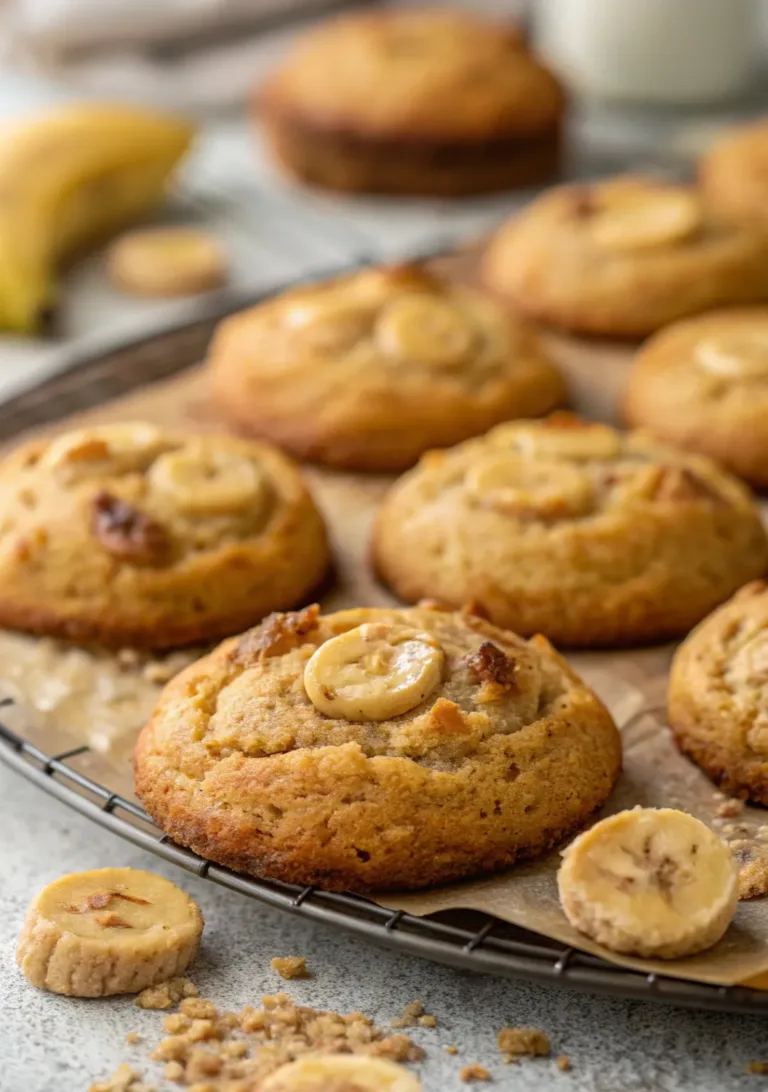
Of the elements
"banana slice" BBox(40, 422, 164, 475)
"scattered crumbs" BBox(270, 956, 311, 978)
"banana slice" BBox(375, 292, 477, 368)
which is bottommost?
"scattered crumbs" BBox(270, 956, 311, 978)

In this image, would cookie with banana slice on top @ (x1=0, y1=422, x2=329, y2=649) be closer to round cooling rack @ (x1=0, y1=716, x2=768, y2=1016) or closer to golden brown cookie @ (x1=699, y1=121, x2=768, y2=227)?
round cooling rack @ (x1=0, y1=716, x2=768, y2=1016)

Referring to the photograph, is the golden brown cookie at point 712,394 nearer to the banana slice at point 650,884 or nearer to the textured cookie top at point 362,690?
the textured cookie top at point 362,690

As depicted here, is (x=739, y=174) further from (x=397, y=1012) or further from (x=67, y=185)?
(x=397, y=1012)

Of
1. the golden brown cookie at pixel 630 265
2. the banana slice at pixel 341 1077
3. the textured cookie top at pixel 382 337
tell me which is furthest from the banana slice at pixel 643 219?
the banana slice at pixel 341 1077

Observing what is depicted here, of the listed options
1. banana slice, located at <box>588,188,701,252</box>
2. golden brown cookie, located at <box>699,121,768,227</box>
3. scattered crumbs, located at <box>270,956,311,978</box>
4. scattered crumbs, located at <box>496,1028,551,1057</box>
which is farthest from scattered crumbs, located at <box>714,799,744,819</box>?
golden brown cookie, located at <box>699,121,768,227</box>

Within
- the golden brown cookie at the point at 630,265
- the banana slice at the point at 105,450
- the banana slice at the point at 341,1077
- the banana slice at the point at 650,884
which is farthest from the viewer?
the golden brown cookie at the point at 630,265

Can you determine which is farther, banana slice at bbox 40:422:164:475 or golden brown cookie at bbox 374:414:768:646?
banana slice at bbox 40:422:164:475

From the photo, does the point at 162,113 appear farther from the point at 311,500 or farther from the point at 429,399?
the point at 311,500

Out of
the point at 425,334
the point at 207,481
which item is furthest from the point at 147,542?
the point at 425,334
